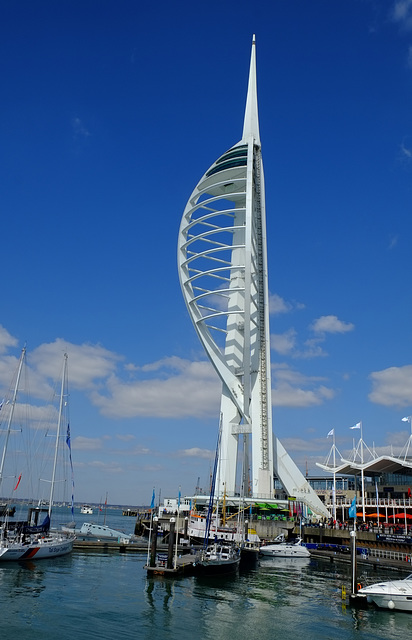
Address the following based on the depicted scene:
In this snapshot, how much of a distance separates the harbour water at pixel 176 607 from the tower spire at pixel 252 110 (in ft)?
160

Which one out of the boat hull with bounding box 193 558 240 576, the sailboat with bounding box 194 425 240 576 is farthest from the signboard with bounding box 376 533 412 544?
the boat hull with bounding box 193 558 240 576

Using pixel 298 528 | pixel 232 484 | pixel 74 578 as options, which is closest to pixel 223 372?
pixel 232 484

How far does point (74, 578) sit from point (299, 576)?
13.7 m

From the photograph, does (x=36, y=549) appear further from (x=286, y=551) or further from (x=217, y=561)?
(x=286, y=551)

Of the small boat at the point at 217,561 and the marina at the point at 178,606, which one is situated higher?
the small boat at the point at 217,561

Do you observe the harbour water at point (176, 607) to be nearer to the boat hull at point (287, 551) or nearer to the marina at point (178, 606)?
the marina at point (178, 606)

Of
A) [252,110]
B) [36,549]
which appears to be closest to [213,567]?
[36,549]

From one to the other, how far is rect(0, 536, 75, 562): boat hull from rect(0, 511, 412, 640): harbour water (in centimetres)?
Result: 66

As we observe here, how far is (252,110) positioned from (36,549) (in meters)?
53.8

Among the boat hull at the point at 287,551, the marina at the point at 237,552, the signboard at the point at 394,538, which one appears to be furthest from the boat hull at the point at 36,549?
the signboard at the point at 394,538

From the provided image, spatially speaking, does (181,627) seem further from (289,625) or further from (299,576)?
(299,576)

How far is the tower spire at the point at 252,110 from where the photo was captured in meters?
65.4

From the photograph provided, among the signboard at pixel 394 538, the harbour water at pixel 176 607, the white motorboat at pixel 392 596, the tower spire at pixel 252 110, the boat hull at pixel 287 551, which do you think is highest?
the tower spire at pixel 252 110

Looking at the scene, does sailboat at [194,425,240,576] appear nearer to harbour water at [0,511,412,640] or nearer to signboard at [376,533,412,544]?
harbour water at [0,511,412,640]
